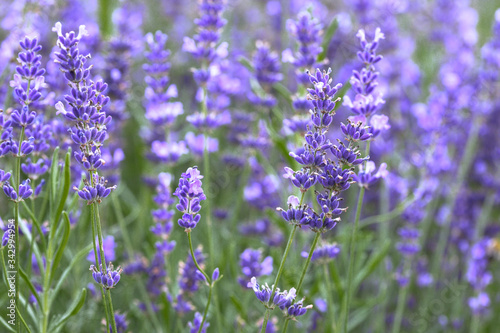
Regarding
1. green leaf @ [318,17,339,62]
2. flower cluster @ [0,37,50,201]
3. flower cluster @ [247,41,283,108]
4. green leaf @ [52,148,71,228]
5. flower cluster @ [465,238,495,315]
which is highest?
green leaf @ [318,17,339,62]

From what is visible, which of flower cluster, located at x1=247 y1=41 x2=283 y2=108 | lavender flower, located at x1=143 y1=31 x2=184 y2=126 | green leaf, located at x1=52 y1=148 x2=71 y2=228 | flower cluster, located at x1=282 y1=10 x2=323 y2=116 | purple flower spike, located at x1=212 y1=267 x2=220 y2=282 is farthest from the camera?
flower cluster, located at x1=247 y1=41 x2=283 y2=108

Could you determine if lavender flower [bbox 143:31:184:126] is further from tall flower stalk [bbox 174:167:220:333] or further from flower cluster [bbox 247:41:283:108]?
tall flower stalk [bbox 174:167:220:333]

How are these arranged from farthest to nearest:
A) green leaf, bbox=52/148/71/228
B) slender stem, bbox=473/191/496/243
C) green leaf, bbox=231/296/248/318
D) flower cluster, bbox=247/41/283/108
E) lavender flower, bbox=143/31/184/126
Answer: slender stem, bbox=473/191/496/243, flower cluster, bbox=247/41/283/108, lavender flower, bbox=143/31/184/126, green leaf, bbox=231/296/248/318, green leaf, bbox=52/148/71/228

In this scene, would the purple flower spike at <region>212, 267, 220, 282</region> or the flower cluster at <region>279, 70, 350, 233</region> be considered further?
the purple flower spike at <region>212, 267, 220, 282</region>

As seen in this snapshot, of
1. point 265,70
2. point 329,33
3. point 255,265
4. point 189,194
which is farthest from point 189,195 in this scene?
point 265,70

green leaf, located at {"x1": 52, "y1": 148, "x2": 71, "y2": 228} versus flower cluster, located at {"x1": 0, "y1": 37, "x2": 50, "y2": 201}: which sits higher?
flower cluster, located at {"x1": 0, "y1": 37, "x2": 50, "y2": 201}

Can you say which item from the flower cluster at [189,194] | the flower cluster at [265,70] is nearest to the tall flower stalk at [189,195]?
the flower cluster at [189,194]

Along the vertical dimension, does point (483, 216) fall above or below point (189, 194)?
below

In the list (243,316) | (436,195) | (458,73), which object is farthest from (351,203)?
(243,316)

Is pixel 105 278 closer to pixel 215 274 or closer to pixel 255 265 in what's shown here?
pixel 215 274

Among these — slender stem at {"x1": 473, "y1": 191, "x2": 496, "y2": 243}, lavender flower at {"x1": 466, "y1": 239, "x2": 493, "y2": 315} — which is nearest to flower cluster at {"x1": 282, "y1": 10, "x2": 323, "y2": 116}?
lavender flower at {"x1": 466, "y1": 239, "x2": 493, "y2": 315}
